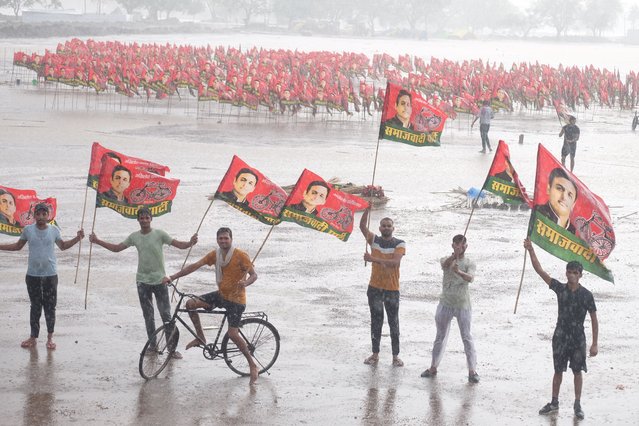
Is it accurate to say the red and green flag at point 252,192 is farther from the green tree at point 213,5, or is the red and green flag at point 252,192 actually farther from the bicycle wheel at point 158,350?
the green tree at point 213,5

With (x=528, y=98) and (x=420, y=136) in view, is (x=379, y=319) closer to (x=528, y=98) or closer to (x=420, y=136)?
(x=420, y=136)

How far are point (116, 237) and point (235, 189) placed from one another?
200 inches

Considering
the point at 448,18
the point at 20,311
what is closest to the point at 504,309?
the point at 20,311

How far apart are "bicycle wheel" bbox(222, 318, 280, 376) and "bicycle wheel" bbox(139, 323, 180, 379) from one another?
429 millimetres

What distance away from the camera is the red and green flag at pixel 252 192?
11445 millimetres

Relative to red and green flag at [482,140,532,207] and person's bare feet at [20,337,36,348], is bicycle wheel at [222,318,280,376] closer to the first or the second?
person's bare feet at [20,337,36,348]

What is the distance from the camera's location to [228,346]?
977 cm

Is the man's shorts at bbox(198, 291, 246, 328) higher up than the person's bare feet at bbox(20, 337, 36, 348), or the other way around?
the man's shorts at bbox(198, 291, 246, 328)

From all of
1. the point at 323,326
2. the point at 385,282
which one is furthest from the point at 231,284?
the point at 323,326

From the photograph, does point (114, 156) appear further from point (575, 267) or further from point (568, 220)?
point (575, 267)

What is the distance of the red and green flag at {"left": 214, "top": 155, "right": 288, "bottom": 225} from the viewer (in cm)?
1144

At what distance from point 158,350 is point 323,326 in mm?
2311

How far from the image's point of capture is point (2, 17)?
12631 centimetres

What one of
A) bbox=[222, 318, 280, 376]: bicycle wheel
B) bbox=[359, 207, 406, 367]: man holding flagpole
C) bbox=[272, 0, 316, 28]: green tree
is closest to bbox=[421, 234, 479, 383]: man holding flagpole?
bbox=[359, 207, 406, 367]: man holding flagpole
